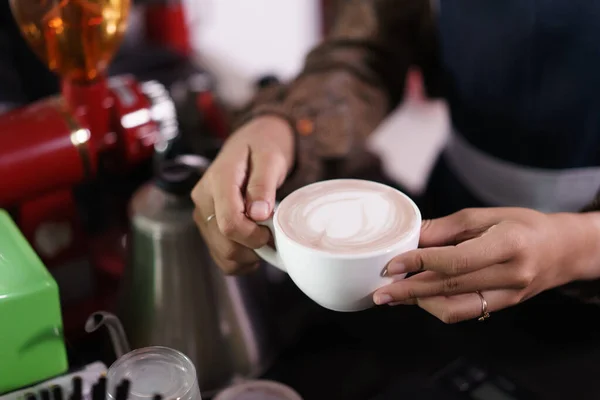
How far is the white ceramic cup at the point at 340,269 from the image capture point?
450 millimetres

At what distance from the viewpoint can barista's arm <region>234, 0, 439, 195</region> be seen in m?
0.78

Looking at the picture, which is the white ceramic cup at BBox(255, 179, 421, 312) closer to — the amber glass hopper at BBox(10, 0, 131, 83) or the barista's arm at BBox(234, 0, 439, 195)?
the barista's arm at BBox(234, 0, 439, 195)

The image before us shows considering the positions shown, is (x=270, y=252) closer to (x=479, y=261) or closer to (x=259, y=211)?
(x=259, y=211)

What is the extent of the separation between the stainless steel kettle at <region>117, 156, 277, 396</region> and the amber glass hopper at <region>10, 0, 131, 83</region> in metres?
0.16

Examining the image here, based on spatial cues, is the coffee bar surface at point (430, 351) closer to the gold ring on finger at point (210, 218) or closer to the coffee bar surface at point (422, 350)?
the coffee bar surface at point (422, 350)

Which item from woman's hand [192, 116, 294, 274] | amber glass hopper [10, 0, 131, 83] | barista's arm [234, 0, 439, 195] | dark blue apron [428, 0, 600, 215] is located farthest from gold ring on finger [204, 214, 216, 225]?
dark blue apron [428, 0, 600, 215]

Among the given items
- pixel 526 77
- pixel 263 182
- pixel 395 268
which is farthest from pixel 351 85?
pixel 395 268

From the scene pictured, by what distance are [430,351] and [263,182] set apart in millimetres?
260

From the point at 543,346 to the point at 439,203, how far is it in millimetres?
390

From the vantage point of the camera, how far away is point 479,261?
49cm

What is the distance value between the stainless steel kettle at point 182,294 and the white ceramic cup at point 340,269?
13 centimetres

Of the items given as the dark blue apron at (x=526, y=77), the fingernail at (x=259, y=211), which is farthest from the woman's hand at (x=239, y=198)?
the dark blue apron at (x=526, y=77)

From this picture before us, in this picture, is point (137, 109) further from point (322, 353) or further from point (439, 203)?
point (439, 203)

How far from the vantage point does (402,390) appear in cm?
57
